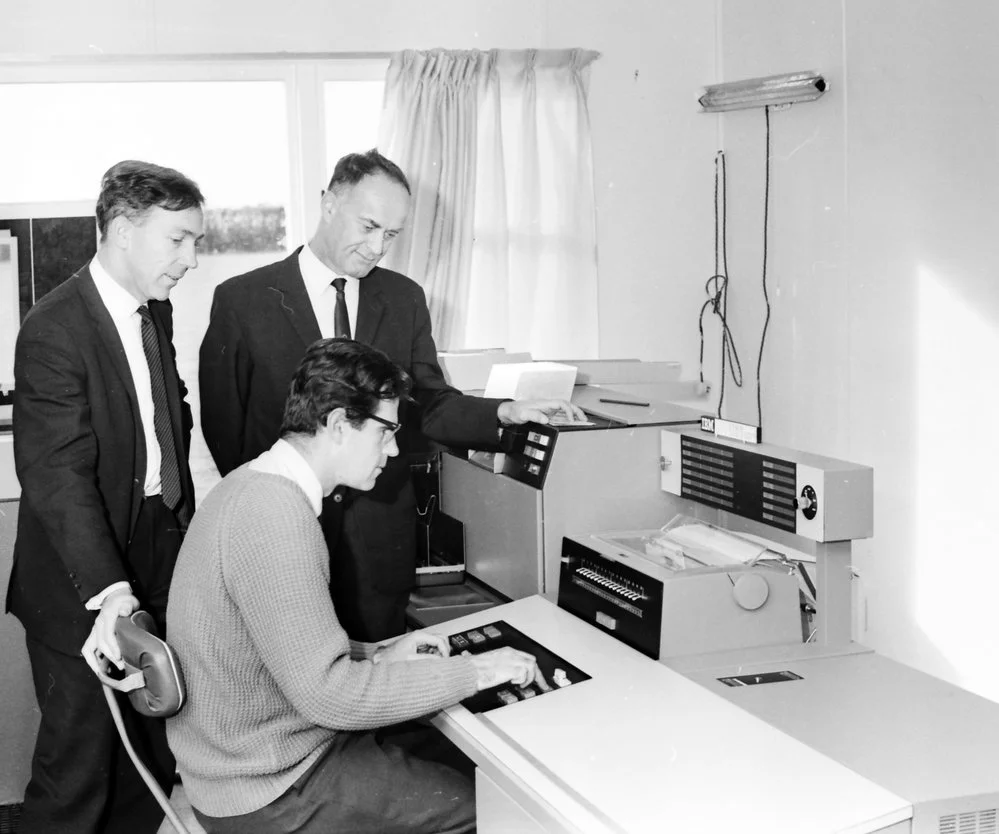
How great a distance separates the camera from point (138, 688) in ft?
5.33

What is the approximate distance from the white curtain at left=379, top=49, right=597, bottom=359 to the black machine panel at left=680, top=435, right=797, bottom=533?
5.97 feet

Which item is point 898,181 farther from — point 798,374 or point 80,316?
point 80,316

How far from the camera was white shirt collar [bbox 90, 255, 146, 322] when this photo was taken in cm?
212

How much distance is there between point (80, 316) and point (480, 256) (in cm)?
212

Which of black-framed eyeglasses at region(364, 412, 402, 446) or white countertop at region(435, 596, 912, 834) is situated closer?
white countertop at region(435, 596, 912, 834)

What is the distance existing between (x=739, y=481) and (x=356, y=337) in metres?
0.95

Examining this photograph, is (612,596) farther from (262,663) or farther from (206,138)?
(206,138)

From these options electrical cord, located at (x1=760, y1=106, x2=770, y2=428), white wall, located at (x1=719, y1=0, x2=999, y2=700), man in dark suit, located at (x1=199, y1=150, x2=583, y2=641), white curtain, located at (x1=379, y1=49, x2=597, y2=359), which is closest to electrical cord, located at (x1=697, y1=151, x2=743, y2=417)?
electrical cord, located at (x1=760, y1=106, x2=770, y2=428)

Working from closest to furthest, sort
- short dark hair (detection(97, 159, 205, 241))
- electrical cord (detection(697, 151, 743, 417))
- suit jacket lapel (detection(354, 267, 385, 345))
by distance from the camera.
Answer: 1. short dark hair (detection(97, 159, 205, 241))
2. suit jacket lapel (detection(354, 267, 385, 345))
3. electrical cord (detection(697, 151, 743, 417))

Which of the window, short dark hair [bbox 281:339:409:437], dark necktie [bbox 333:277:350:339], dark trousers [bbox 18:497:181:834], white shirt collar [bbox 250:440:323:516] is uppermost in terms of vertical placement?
the window

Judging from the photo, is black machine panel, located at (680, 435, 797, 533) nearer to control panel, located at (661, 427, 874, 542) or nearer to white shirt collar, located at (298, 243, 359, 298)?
control panel, located at (661, 427, 874, 542)

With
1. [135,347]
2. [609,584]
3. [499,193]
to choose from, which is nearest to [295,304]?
[135,347]

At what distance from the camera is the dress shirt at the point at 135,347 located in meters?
2.12

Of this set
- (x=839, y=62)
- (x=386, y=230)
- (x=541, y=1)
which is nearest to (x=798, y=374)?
(x=839, y=62)
